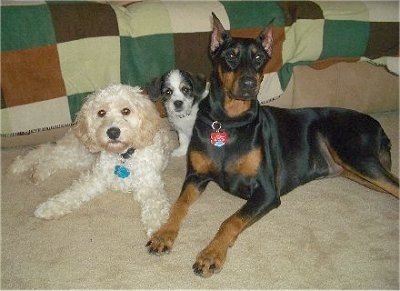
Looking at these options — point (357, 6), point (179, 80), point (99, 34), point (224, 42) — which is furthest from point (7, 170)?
point (357, 6)

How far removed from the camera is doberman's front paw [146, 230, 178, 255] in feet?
8.35

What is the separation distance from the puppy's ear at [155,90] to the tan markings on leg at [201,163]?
855 mm

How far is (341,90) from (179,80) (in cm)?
198

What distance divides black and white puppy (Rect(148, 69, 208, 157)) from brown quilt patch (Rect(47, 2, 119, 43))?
631 millimetres

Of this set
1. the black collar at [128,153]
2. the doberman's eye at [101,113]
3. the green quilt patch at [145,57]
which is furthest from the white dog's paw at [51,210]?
the green quilt patch at [145,57]

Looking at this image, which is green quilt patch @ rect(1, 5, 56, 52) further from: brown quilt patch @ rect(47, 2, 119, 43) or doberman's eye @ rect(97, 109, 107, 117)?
doberman's eye @ rect(97, 109, 107, 117)

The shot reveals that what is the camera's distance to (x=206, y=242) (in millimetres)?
2709

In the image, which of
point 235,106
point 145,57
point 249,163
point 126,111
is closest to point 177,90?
point 145,57

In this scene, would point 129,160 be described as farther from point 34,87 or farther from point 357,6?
point 357,6

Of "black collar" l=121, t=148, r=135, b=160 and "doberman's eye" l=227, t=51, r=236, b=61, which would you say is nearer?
"doberman's eye" l=227, t=51, r=236, b=61

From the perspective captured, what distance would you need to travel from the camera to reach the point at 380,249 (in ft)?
8.71

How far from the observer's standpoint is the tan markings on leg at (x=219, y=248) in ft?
7.87

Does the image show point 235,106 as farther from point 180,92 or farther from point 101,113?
point 101,113

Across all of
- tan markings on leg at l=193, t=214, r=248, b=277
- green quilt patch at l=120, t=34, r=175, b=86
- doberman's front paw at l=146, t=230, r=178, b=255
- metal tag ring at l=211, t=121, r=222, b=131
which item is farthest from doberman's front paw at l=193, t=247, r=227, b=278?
green quilt patch at l=120, t=34, r=175, b=86
